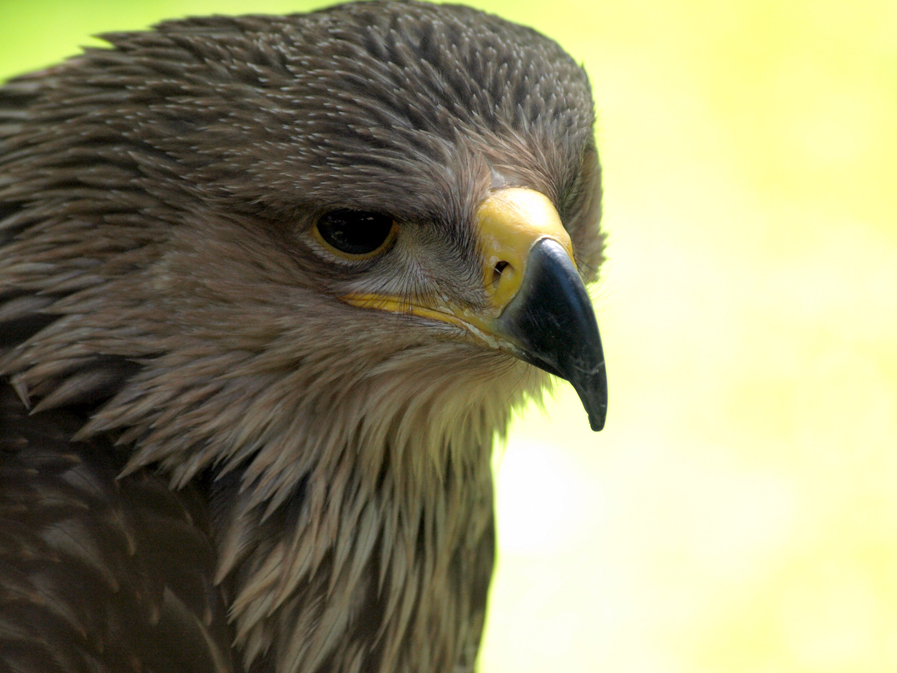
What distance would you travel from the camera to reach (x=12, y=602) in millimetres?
1704

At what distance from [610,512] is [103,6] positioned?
13.1ft

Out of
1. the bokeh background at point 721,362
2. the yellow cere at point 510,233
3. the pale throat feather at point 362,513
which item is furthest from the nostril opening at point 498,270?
the bokeh background at point 721,362

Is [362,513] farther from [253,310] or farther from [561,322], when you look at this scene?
[561,322]

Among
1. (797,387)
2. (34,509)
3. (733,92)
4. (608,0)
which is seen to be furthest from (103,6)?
(34,509)

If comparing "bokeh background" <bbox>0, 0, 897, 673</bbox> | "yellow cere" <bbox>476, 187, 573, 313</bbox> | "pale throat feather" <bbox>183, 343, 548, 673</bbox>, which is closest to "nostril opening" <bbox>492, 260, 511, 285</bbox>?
"yellow cere" <bbox>476, 187, 573, 313</bbox>

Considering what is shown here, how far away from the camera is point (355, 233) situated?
6.07 ft

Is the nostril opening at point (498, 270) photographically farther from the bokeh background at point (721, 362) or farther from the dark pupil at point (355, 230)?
the bokeh background at point (721, 362)

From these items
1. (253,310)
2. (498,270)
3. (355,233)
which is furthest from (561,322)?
(253,310)

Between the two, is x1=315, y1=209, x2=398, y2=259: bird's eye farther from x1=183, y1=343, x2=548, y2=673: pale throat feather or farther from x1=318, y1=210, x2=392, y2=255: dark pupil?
x1=183, y1=343, x2=548, y2=673: pale throat feather

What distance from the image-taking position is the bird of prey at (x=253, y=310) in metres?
1.77

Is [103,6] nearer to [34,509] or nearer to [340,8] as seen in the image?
[340,8]

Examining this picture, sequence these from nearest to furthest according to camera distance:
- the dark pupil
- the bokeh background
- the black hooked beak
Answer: the black hooked beak, the dark pupil, the bokeh background

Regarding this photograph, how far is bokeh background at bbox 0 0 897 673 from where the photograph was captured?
4336 mm

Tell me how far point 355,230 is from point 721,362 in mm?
3708
